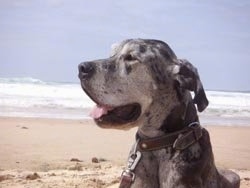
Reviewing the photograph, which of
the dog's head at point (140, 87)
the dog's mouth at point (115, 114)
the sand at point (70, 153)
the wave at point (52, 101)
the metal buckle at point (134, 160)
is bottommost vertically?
the wave at point (52, 101)

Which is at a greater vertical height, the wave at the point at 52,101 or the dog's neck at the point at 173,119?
the dog's neck at the point at 173,119

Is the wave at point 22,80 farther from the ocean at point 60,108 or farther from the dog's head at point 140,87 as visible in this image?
the dog's head at point 140,87

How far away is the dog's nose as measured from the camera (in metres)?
3.62

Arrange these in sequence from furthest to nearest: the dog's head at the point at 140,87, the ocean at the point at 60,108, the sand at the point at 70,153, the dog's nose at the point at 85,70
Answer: the ocean at the point at 60,108 < the sand at the point at 70,153 < the dog's head at the point at 140,87 < the dog's nose at the point at 85,70

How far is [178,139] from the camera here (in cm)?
369

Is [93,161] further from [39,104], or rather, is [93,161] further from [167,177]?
[39,104]

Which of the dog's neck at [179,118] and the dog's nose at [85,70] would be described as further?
the dog's neck at [179,118]

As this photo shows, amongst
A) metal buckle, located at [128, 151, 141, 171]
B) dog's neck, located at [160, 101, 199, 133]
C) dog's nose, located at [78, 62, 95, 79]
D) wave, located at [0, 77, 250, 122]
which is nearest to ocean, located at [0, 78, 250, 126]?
wave, located at [0, 77, 250, 122]

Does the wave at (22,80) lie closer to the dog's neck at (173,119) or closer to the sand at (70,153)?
the sand at (70,153)

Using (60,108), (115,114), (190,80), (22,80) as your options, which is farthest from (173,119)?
(22,80)

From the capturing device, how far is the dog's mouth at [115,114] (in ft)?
12.3

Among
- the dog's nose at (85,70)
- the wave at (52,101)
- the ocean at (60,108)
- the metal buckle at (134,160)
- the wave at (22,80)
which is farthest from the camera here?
the wave at (22,80)

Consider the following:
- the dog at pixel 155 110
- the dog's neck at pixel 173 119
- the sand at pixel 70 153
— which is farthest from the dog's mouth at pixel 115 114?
the sand at pixel 70 153

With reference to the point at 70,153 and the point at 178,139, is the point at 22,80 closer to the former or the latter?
the point at 70,153
